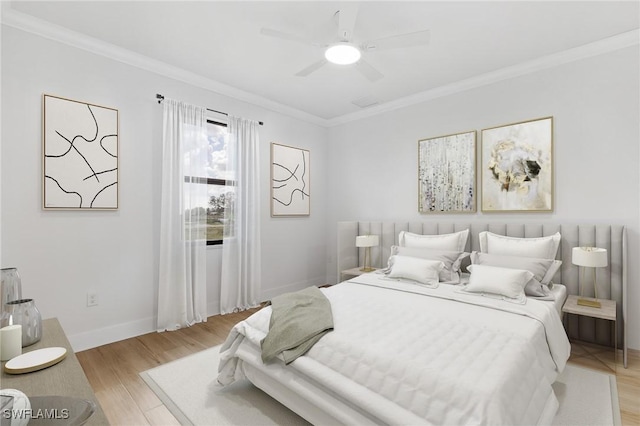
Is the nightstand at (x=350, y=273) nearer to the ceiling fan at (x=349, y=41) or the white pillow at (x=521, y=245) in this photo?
the white pillow at (x=521, y=245)

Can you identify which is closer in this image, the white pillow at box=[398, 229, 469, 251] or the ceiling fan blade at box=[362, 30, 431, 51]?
the ceiling fan blade at box=[362, 30, 431, 51]

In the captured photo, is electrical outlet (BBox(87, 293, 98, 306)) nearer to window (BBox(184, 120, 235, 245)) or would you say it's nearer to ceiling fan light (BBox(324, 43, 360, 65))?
window (BBox(184, 120, 235, 245))

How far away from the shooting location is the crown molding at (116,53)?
251 cm

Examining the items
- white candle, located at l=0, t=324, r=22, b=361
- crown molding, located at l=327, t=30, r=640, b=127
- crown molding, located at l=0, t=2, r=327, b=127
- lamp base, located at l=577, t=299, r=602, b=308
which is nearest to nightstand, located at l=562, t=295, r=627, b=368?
lamp base, located at l=577, t=299, r=602, b=308

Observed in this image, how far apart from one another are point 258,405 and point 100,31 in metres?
3.26

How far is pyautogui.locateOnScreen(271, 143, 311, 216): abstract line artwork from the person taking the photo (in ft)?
14.7

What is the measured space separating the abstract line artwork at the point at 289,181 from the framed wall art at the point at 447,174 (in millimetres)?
1718

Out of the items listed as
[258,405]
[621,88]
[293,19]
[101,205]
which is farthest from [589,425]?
[101,205]

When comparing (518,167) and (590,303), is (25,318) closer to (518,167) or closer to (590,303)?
(590,303)

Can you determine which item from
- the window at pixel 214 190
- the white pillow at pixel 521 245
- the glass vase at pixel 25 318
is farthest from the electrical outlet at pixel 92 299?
the white pillow at pixel 521 245

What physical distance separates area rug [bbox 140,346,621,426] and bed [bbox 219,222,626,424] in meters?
0.15

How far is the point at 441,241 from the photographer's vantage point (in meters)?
3.54

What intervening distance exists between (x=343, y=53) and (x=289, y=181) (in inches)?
94.7

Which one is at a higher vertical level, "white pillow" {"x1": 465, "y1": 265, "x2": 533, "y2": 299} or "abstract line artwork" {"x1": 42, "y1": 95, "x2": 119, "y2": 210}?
"abstract line artwork" {"x1": 42, "y1": 95, "x2": 119, "y2": 210}
